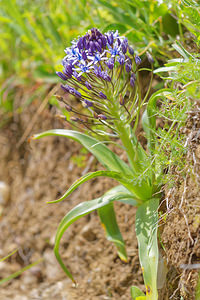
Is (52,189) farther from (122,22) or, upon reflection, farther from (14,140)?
(122,22)

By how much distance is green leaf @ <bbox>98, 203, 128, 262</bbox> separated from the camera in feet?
6.11

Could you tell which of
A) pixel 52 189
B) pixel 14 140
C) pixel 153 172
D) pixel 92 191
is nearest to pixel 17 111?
pixel 14 140

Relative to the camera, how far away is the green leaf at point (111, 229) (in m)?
1.86

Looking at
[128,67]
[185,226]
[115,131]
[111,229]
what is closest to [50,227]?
[111,229]

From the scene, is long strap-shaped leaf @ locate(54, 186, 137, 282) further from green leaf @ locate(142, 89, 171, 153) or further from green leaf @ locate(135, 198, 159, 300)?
green leaf @ locate(142, 89, 171, 153)

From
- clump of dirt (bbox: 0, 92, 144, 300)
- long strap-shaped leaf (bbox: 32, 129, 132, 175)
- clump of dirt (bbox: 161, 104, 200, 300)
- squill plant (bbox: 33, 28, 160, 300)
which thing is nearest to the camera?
clump of dirt (bbox: 161, 104, 200, 300)

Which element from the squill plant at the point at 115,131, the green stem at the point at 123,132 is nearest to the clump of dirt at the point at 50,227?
the squill plant at the point at 115,131

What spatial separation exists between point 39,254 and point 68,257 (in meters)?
0.40

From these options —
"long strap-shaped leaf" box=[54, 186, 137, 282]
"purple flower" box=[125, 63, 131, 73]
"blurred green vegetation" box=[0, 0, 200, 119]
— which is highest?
"blurred green vegetation" box=[0, 0, 200, 119]

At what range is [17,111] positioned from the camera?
3461 mm

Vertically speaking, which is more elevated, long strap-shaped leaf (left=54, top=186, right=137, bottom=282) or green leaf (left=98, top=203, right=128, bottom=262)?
long strap-shaped leaf (left=54, top=186, right=137, bottom=282)

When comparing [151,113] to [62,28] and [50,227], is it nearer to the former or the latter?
[50,227]

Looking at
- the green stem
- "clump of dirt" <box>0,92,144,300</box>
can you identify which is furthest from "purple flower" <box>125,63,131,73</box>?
"clump of dirt" <box>0,92,144,300</box>

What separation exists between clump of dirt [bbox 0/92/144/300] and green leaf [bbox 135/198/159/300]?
454 mm
